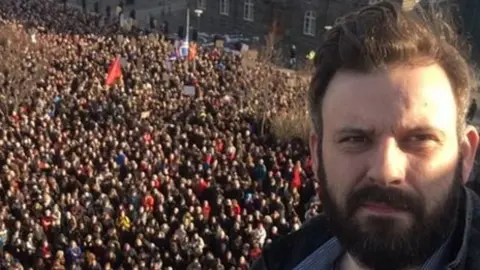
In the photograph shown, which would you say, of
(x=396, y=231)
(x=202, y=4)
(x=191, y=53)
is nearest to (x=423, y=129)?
(x=396, y=231)

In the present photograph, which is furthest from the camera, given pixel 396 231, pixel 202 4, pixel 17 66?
pixel 202 4

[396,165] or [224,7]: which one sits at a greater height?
[224,7]

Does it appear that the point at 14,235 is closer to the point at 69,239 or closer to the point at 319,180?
the point at 69,239

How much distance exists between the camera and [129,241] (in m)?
14.4

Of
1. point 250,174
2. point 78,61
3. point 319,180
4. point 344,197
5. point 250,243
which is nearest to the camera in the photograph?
point 344,197

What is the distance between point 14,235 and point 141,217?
8.45 feet

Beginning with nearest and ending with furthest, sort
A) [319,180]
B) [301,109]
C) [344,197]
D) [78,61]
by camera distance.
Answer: [344,197] → [319,180] → [301,109] → [78,61]

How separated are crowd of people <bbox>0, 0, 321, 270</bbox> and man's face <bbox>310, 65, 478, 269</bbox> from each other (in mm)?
10569

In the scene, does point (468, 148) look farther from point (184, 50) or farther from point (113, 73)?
point (184, 50)

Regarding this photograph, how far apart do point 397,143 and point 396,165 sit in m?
0.08

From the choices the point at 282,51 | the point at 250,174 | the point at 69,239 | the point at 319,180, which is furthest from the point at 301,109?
the point at 319,180

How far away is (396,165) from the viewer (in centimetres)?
215

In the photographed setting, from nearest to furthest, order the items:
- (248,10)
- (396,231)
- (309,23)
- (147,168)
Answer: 1. (396,231)
2. (147,168)
3. (309,23)
4. (248,10)

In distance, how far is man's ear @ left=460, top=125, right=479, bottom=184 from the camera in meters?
2.32
